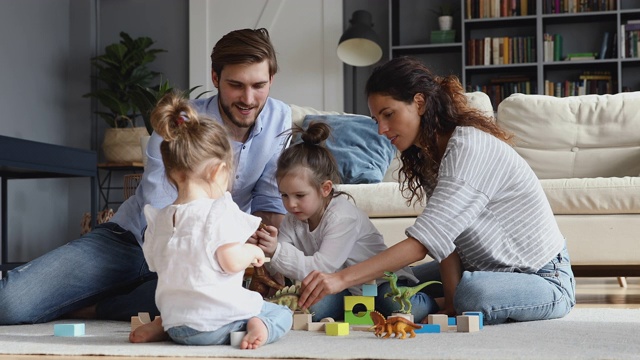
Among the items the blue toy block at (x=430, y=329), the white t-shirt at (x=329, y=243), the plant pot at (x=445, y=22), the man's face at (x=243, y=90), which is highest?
the plant pot at (x=445, y=22)

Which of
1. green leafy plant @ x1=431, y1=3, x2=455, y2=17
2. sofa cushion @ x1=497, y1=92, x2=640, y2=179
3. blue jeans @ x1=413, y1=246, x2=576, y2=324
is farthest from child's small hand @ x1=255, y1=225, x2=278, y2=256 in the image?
green leafy plant @ x1=431, y1=3, x2=455, y2=17

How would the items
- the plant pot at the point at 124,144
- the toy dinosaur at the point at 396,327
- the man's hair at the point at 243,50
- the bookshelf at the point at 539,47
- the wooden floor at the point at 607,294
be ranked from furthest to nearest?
the plant pot at the point at 124,144, the bookshelf at the point at 539,47, the wooden floor at the point at 607,294, the man's hair at the point at 243,50, the toy dinosaur at the point at 396,327

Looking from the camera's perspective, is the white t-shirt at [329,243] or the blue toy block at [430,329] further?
the white t-shirt at [329,243]

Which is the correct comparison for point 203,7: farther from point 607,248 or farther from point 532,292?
point 532,292

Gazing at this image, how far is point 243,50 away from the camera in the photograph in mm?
2213

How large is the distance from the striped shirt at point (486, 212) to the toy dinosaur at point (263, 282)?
0.43 metres

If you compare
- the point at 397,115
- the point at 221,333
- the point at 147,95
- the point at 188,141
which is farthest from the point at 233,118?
the point at 147,95

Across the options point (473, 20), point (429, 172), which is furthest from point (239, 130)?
point (473, 20)

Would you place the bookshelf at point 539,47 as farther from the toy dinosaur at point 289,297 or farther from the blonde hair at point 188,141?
the blonde hair at point 188,141

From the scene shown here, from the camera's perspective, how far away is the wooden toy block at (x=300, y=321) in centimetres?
193

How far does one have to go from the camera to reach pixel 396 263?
1.88 metres

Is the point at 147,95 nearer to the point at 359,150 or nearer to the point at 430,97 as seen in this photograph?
the point at 359,150

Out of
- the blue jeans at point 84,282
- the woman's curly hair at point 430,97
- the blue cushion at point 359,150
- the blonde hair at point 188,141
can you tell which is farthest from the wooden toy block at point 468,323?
the blue cushion at point 359,150

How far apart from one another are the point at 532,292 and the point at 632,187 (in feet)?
4.30
